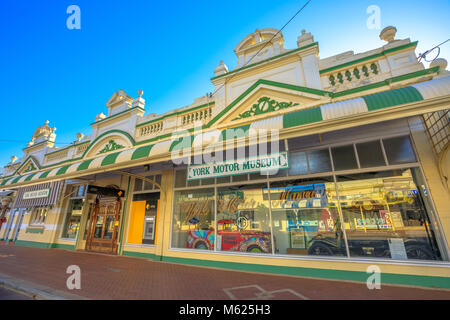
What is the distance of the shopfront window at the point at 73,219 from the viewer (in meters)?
11.4

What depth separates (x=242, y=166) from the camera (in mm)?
5699

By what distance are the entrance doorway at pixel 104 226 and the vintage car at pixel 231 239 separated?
433cm

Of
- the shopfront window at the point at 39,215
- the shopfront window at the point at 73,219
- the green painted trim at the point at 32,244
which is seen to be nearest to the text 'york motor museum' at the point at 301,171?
the shopfront window at the point at 73,219

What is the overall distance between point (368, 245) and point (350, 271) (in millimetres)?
959

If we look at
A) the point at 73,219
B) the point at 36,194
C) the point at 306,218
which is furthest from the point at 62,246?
the point at 306,218

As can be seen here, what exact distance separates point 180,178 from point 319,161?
5.41 m

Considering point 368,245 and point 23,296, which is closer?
point 23,296

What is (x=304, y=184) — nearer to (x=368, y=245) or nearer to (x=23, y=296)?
(x=368, y=245)

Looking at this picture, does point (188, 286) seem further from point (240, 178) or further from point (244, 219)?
point (240, 178)

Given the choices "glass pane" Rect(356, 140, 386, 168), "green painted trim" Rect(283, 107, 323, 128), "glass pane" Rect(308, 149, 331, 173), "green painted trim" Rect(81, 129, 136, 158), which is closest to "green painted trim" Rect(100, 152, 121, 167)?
"green painted trim" Rect(81, 129, 136, 158)

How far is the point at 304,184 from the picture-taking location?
20.8ft

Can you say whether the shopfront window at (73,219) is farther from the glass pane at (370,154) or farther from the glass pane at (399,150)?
the glass pane at (399,150)

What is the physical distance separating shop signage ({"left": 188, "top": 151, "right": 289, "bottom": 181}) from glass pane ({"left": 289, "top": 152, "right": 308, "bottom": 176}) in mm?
1392
